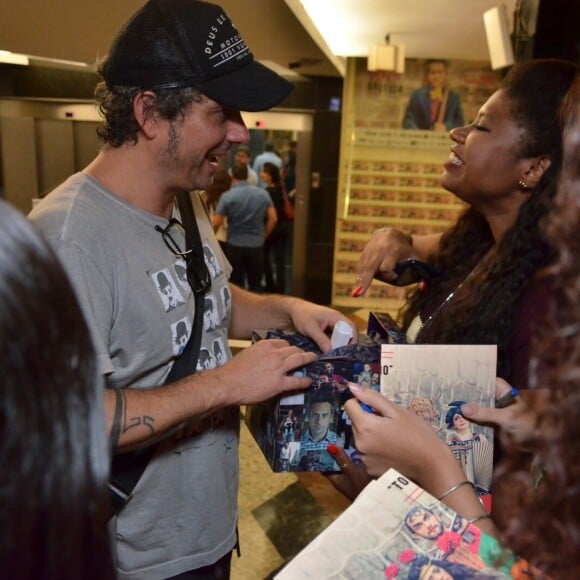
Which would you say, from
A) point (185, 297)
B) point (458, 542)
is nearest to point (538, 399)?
point (458, 542)

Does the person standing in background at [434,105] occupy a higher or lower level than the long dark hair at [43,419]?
higher

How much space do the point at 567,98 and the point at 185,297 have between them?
3.17ft

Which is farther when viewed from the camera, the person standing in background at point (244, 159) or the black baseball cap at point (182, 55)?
the person standing in background at point (244, 159)

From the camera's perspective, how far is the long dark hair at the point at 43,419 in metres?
0.36

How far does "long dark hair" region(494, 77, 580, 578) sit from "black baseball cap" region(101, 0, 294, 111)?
2.80ft

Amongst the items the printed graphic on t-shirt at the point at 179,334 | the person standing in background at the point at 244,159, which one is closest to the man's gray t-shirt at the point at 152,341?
the printed graphic on t-shirt at the point at 179,334

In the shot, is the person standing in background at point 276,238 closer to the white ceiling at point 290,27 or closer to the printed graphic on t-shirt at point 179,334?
the white ceiling at point 290,27

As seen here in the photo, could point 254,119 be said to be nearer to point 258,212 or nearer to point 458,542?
point 258,212

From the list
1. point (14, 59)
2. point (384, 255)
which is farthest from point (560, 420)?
point (14, 59)

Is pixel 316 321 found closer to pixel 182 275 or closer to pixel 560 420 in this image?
pixel 182 275

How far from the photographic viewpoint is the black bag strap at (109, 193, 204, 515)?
1.14 metres

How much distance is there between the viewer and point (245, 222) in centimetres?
561

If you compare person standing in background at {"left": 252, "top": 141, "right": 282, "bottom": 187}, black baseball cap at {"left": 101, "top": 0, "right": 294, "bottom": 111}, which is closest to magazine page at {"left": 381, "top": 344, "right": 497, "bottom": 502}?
black baseball cap at {"left": 101, "top": 0, "right": 294, "bottom": 111}

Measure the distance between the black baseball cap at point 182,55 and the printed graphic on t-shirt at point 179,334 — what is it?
0.49m
